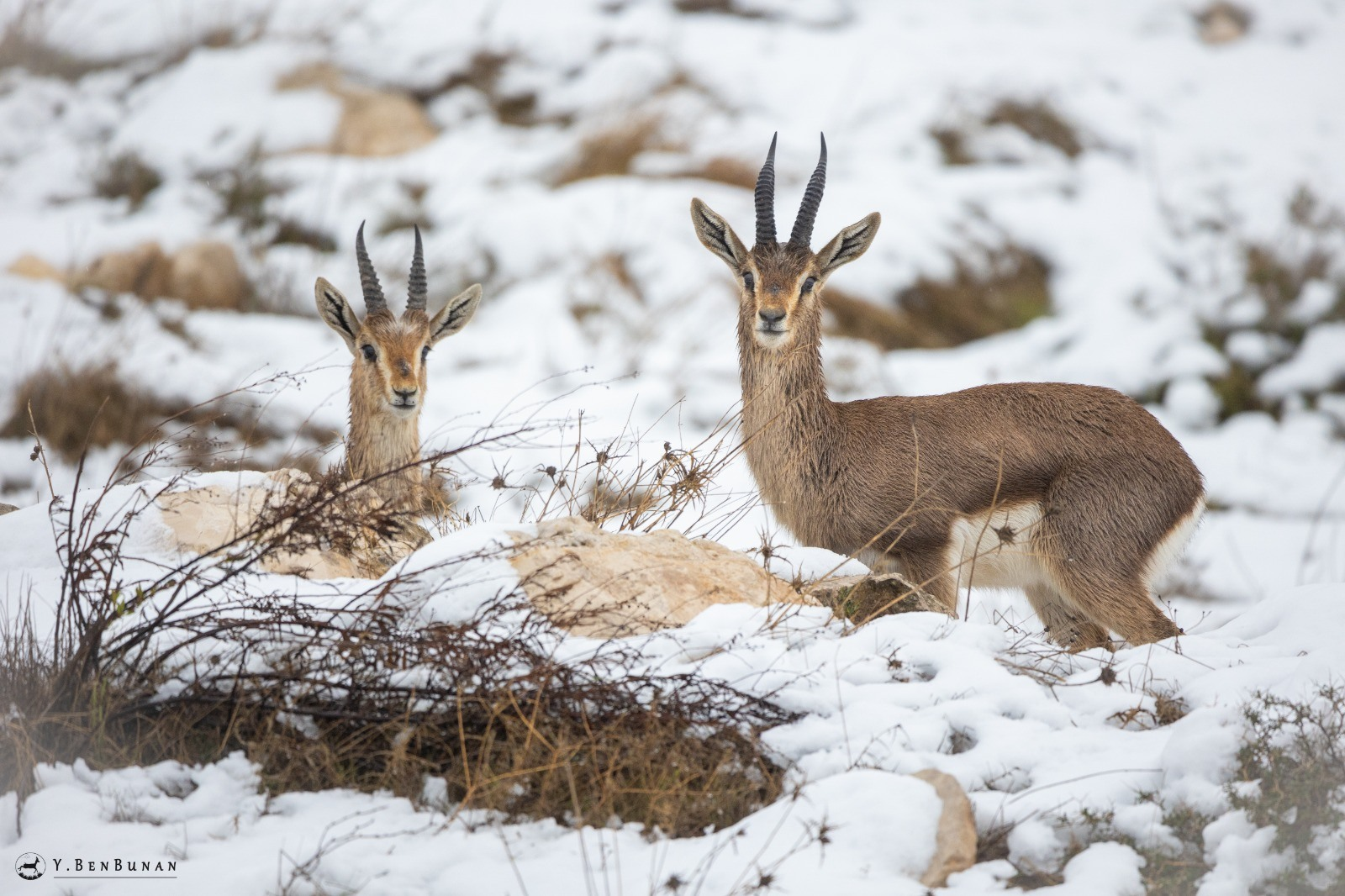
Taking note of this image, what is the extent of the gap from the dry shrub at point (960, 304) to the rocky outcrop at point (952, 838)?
971 centimetres

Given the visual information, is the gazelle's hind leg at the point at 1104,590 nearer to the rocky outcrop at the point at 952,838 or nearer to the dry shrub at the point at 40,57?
the rocky outcrop at the point at 952,838

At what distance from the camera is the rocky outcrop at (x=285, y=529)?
4051 millimetres

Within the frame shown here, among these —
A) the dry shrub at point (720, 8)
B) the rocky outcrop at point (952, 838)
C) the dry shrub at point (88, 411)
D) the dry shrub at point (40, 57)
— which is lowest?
the rocky outcrop at point (952, 838)

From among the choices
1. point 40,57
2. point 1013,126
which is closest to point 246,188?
point 40,57

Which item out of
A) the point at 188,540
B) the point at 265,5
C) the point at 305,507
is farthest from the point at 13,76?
the point at 305,507

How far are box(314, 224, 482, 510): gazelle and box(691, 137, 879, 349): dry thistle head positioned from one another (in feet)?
5.56

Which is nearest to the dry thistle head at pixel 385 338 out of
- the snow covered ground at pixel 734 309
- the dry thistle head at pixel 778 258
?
the snow covered ground at pixel 734 309

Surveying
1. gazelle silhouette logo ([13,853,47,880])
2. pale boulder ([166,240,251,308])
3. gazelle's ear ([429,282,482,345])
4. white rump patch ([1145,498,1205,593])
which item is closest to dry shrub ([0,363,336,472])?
pale boulder ([166,240,251,308])

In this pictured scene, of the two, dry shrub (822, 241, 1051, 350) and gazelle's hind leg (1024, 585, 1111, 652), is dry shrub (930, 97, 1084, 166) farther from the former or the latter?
gazelle's hind leg (1024, 585, 1111, 652)

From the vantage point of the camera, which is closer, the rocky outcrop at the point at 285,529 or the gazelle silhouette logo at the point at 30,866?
the gazelle silhouette logo at the point at 30,866

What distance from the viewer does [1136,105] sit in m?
17.6

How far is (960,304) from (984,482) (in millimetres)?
8494

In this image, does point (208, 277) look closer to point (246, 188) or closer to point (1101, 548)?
point (246, 188)

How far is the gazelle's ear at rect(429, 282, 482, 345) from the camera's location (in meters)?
7.27
